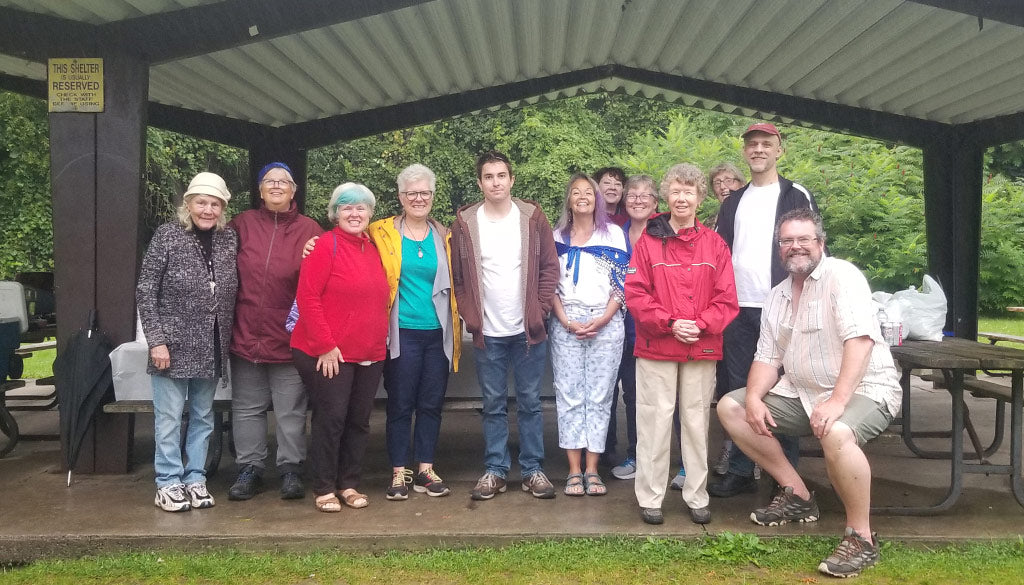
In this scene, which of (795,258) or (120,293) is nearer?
(795,258)

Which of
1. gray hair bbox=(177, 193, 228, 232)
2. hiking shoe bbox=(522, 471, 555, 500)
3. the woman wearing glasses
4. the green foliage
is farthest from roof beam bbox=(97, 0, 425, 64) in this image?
the green foliage

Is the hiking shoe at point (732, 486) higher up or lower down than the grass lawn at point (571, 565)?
higher up

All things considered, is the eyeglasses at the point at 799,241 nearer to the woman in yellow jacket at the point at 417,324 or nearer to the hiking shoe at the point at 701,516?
the hiking shoe at the point at 701,516

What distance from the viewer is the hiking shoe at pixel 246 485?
14.5ft

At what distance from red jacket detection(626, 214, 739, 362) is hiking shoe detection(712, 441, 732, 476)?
1153 mm

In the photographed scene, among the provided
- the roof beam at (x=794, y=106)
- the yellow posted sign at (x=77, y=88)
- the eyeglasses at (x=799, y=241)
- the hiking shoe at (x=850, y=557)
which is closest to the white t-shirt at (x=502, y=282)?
the eyeglasses at (x=799, y=241)

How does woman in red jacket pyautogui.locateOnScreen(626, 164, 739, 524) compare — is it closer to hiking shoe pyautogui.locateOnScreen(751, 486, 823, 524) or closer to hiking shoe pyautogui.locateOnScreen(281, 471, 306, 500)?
hiking shoe pyautogui.locateOnScreen(751, 486, 823, 524)

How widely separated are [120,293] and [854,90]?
21.3 feet

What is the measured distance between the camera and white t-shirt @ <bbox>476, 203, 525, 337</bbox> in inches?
172

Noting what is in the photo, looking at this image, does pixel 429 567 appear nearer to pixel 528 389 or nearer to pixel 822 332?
pixel 528 389

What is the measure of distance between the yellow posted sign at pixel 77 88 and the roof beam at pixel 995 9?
508 cm

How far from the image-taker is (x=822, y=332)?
3.73 m

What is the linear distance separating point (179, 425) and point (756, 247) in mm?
3279

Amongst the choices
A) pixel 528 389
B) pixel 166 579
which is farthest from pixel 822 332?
pixel 166 579
